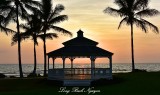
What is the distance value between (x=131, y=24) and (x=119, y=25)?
202 cm

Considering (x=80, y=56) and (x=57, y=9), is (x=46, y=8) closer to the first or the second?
(x=57, y=9)

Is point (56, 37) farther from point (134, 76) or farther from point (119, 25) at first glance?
point (134, 76)

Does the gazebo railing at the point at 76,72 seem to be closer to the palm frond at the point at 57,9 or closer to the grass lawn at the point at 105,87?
the grass lawn at the point at 105,87

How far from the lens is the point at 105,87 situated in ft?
127

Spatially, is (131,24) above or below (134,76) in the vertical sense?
above

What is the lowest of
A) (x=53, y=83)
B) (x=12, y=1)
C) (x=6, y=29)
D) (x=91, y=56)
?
(x=53, y=83)

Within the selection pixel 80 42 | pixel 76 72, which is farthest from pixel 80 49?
pixel 76 72

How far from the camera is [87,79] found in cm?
4131

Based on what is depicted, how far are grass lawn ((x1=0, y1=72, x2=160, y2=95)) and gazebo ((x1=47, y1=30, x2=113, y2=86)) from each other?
1.06 meters

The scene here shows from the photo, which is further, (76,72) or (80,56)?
(76,72)

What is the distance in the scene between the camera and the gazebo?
41662mm

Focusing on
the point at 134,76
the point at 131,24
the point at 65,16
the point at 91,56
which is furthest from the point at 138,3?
the point at 91,56

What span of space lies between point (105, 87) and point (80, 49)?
6.30 m

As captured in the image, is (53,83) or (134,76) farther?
(134,76)
